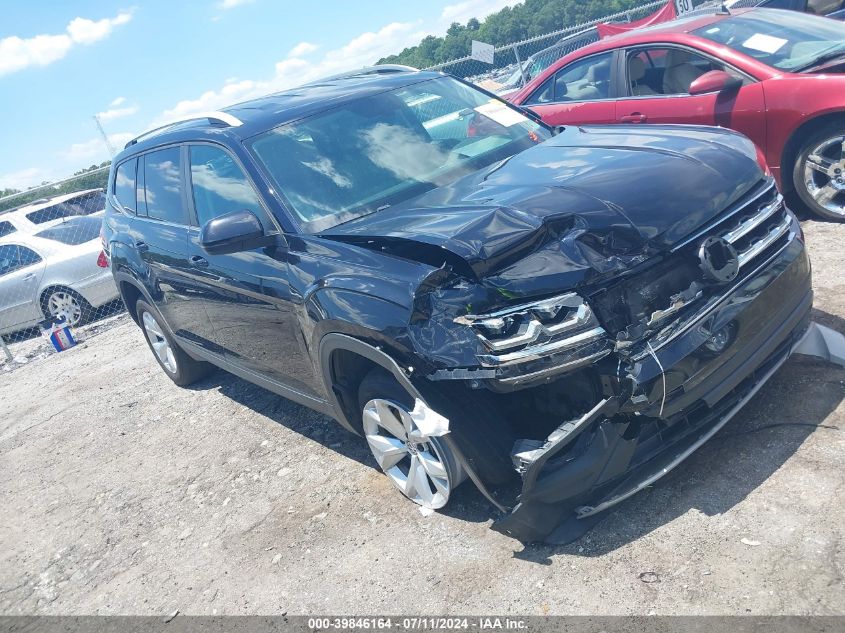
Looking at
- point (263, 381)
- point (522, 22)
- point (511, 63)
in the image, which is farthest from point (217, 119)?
point (522, 22)

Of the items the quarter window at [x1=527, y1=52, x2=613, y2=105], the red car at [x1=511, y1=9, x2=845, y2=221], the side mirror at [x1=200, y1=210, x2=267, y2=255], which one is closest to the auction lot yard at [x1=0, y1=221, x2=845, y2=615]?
the red car at [x1=511, y1=9, x2=845, y2=221]

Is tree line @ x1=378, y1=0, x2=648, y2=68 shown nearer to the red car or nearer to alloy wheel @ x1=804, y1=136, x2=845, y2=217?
the red car

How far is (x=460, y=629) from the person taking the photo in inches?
119

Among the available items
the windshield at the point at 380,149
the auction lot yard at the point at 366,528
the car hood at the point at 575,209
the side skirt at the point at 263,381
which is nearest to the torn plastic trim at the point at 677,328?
the car hood at the point at 575,209

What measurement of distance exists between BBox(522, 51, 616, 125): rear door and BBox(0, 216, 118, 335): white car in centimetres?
638

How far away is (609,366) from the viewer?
2.86 m

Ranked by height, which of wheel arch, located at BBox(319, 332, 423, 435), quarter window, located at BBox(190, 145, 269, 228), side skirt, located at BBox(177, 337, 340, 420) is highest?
quarter window, located at BBox(190, 145, 269, 228)

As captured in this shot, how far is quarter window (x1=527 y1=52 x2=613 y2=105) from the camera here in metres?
7.07

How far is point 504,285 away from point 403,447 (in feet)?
3.83

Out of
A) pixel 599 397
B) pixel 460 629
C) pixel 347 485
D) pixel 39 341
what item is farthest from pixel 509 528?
pixel 39 341

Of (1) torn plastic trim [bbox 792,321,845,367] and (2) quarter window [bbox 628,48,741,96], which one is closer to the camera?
(1) torn plastic trim [bbox 792,321,845,367]

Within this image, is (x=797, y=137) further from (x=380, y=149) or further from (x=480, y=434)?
(x=480, y=434)

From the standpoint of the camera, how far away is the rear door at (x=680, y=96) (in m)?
5.95

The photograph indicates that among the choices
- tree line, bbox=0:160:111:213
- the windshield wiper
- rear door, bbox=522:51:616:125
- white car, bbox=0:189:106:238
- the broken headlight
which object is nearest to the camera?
the broken headlight
